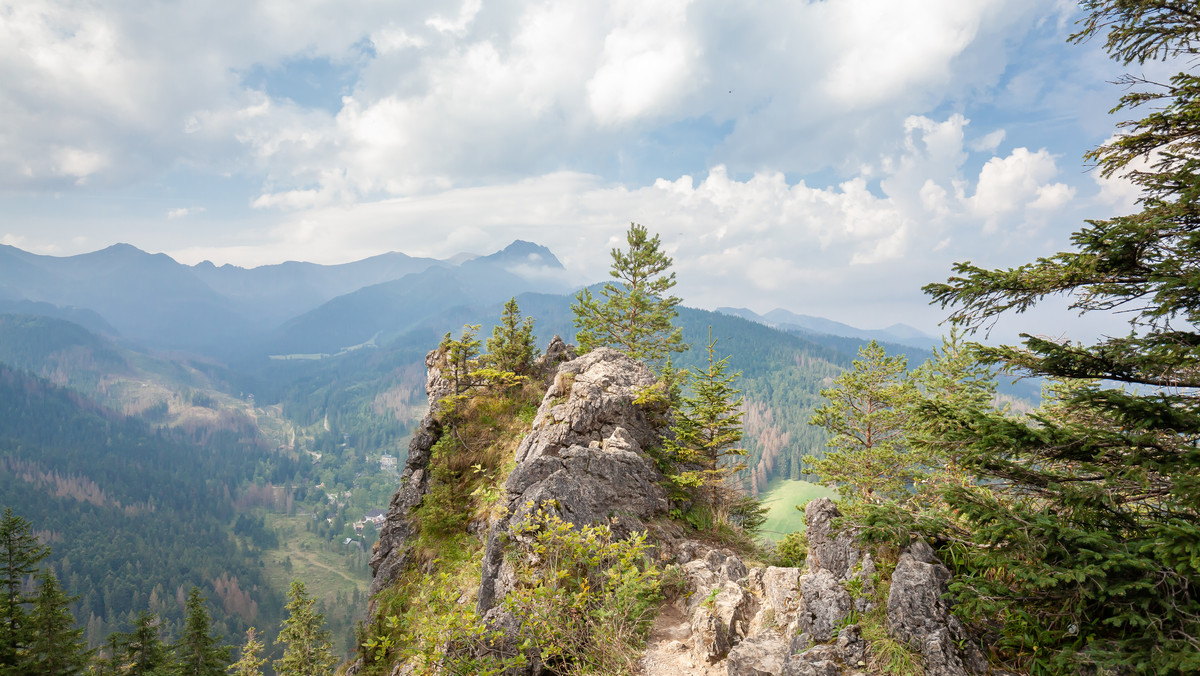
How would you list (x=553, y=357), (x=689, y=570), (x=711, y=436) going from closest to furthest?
(x=689, y=570), (x=711, y=436), (x=553, y=357)

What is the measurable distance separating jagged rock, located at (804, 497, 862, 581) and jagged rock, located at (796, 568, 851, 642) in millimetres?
301

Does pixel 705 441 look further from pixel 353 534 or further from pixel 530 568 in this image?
pixel 353 534

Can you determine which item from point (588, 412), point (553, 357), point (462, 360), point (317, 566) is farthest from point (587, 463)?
point (317, 566)

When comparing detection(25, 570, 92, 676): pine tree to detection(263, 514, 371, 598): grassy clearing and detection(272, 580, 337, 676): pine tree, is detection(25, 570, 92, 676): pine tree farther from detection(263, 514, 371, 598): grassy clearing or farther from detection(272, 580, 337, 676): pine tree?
detection(263, 514, 371, 598): grassy clearing

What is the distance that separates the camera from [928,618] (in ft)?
19.6

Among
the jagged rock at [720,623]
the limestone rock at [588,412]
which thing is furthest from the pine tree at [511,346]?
the jagged rock at [720,623]

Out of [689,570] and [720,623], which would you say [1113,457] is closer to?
[720,623]

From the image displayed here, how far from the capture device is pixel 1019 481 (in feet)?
20.1

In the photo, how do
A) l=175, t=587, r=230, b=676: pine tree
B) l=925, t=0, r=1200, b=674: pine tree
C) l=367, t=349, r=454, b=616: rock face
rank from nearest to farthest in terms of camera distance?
l=925, t=0, r=1200, b=674: pine tree < l=367, t=349, r=454, b=616: rock face < l=175, t=587, r=230, b=676: pine tree

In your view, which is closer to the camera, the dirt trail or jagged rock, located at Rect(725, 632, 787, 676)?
jagged rock, located at Rect(725, 632, 787, 676)

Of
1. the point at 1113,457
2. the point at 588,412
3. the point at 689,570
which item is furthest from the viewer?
the point at 588,412

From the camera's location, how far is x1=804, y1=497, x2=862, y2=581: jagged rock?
24.9 ft

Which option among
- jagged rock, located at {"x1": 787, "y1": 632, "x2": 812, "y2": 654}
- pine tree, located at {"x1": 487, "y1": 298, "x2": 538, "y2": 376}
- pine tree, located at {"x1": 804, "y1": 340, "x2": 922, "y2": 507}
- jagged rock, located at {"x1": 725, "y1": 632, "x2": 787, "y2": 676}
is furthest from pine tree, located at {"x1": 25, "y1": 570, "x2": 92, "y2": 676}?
pine tree, located at {"x1": 804, "y1": 340, "x2": 922, "y2": 507}

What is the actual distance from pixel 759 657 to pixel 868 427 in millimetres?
20485
